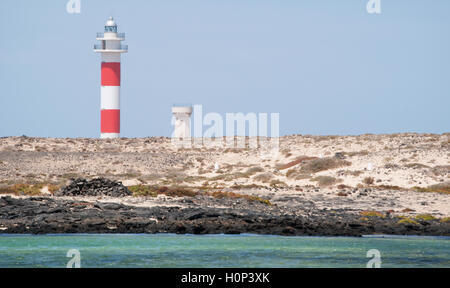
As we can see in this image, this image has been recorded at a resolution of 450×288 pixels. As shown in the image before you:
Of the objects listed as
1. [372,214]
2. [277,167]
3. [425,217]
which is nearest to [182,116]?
[277,167]

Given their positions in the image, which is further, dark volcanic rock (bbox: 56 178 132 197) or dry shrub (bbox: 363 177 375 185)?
dry shrub (bbox: 363 177 375 185)

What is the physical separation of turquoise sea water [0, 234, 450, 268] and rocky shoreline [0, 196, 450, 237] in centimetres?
55

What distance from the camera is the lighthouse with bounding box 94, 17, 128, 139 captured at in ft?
209

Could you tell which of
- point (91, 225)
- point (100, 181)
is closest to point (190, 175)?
point (100, 181)

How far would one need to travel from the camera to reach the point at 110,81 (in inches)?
2507

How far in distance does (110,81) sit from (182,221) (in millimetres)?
34875

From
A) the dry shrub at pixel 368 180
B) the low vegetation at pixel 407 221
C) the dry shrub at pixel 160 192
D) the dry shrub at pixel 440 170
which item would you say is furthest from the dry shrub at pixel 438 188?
the dry shrub at pixel 160 192

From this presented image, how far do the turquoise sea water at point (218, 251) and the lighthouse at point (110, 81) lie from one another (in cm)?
3556

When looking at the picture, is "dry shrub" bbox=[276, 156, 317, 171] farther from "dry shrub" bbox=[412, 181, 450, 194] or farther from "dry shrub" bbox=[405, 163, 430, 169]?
"dry shrub" bbox=[412, 181, 450, 194]

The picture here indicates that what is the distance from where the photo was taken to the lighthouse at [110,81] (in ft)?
209

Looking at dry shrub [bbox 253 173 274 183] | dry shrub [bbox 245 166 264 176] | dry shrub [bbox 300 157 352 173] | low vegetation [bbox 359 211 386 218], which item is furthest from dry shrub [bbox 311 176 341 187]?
low vegetation [bbox 359 211 386 218]

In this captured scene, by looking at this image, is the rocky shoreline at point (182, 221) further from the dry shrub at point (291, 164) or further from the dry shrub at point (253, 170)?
the dry shrub at point (291, 164)

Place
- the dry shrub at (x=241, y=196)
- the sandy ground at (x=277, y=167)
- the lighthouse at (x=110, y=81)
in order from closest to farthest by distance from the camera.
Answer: the dry shrub at (x=241, y=196), the sandy ground at (x=277, y=167), the lighthouse at (x=110, y=81)

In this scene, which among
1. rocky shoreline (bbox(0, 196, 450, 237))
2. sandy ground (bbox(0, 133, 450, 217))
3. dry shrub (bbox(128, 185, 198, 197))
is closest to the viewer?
rocky shoreline (bbox(0, 196, 450, 237))
